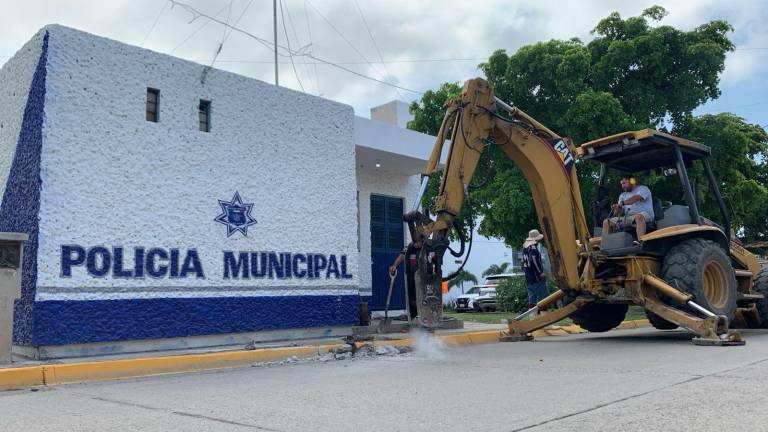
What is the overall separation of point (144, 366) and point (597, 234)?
734 cm

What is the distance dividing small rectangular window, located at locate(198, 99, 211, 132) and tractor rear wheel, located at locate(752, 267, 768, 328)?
396 inches

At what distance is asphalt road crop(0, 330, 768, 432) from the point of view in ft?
14.9

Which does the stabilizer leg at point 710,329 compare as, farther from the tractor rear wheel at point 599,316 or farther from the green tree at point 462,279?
the green tree at point 462,279

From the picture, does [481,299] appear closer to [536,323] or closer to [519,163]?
[536,323]

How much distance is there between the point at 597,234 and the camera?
1090 cm

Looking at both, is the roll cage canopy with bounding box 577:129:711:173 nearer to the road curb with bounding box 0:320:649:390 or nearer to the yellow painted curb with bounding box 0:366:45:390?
the road curb with bounding box 0:320:649:390

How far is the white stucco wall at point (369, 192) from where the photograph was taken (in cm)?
1453

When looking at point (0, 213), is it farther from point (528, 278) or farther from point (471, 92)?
point (528, 278)

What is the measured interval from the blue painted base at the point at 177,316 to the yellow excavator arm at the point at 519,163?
355cm

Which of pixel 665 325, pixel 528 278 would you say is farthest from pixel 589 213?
pixel 665 325

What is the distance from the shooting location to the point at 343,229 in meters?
12.3

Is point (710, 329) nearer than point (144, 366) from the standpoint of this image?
No

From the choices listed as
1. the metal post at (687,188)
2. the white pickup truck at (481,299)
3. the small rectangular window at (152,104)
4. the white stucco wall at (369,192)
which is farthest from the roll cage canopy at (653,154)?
the white pickup truck at (481,299)

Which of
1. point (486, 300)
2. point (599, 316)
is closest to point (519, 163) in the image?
point (599, 316)
